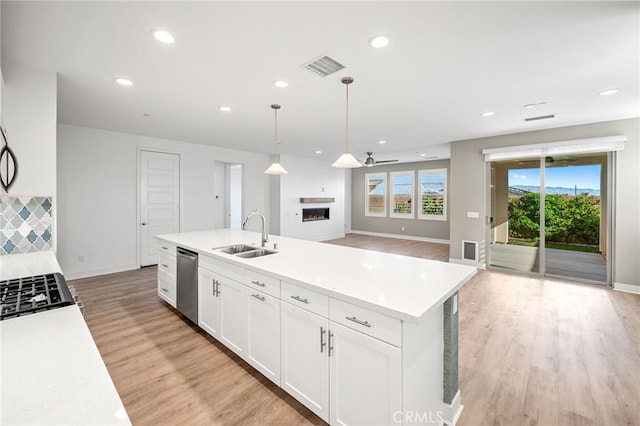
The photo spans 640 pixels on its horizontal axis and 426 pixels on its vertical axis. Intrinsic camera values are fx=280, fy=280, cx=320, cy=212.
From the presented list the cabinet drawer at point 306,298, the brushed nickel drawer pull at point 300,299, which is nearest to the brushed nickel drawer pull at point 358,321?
the cabinet drawer at point 306,298

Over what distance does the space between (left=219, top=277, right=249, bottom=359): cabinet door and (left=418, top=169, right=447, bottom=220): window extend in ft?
25.4

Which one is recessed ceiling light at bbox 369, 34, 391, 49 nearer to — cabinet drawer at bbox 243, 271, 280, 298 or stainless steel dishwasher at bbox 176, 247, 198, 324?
cabinet drawer at bbox 243, 271, 280, 298

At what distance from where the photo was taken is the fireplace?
8334 mm

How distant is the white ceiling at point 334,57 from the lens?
1842 mm

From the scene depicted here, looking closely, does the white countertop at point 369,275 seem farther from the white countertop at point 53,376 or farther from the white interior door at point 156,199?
the white interior door at point 156,199

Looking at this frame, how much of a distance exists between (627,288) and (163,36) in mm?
6651

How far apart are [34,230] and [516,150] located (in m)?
6.74

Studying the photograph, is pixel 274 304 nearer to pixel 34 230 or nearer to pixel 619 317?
pixel 34 230

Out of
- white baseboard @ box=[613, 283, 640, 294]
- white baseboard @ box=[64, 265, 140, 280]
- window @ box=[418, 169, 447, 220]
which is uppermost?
window @ box=[418, 169, 447, 220]

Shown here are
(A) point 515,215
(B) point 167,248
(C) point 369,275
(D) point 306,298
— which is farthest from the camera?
(A) point 515,215

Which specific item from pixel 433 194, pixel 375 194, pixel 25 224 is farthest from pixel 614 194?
pixel 25 224

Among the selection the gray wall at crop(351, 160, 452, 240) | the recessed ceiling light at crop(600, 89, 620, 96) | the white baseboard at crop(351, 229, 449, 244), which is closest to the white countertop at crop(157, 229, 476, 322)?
→ the recessed ceiling light at crop(600, 89, 620, 96)

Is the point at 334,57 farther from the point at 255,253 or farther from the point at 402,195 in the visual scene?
the point at 402,195

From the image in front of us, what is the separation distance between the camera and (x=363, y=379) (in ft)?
4.85
